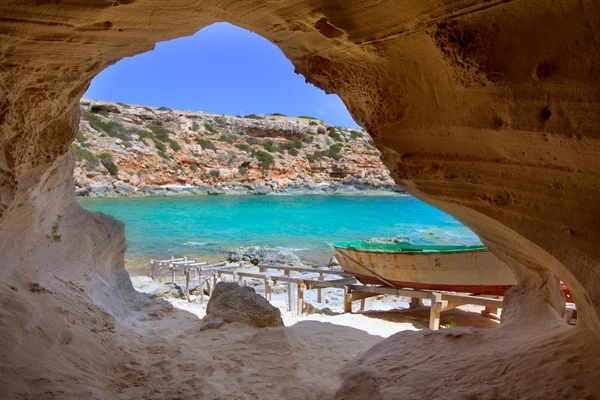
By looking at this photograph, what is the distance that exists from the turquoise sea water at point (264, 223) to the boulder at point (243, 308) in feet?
39.1

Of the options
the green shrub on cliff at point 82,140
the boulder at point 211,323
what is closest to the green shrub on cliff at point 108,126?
the green shrub on cliff at point 82,140

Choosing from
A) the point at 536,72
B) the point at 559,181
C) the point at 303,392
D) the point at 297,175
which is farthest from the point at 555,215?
the point at 297,175

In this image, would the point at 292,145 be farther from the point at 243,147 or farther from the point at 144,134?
the point at 144,134

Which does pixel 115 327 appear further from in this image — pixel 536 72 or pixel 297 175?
pixel 297 175

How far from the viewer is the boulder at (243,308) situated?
5250 millimetres

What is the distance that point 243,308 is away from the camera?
5359 mm

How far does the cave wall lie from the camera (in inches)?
84.7

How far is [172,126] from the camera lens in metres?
39.8

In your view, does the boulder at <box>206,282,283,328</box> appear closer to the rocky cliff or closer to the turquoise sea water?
the turquoise sea water

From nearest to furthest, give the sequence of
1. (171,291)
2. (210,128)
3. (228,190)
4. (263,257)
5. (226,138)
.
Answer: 1. (171,291)
2. (263,257)
3. (228,190)
4. (226,138)
5. (210,128)

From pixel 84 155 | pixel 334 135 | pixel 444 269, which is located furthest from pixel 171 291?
pixel 334 135

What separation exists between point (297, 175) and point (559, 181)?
40.4 m

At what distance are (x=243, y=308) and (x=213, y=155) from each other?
3557 centimetres

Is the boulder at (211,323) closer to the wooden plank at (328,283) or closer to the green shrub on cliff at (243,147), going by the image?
the wooden plank at (328,283)
